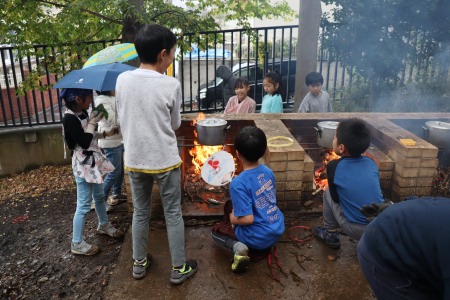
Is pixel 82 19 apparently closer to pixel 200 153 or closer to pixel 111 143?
pixel 111 143

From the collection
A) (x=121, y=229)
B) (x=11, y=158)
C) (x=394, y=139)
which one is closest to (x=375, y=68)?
(x=394, y=139)

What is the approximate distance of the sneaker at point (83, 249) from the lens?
4.09 meters

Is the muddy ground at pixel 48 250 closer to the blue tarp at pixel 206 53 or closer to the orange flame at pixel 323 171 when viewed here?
the orange flame at pixel 323 171

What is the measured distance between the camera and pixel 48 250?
171 inches

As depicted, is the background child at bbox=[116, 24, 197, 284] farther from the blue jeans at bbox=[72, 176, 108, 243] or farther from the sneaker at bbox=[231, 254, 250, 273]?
the blue jeans at bbox=[72, 176, 108, 243]

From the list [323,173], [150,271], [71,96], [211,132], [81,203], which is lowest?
[150,271]

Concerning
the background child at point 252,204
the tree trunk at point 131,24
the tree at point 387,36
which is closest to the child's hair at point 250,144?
the background child at point 252,204

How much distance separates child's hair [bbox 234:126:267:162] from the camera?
3.36 m

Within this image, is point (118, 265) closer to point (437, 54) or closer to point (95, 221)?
point (95, 221)

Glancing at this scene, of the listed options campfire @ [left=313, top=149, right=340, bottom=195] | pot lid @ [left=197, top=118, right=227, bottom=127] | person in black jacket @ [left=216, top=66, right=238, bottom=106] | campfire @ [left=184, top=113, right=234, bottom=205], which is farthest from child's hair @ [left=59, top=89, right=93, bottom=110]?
person in black jacket @ [left=216, top=66, right=238, bottom=106]

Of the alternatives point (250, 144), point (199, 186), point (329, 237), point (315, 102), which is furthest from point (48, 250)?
point (315, 102)

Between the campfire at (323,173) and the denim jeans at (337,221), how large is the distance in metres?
0.94

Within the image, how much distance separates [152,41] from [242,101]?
3.44m

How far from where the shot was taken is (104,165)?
4.10m
